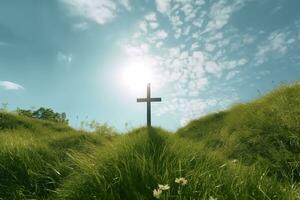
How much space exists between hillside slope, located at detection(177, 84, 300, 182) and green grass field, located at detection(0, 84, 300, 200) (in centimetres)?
2

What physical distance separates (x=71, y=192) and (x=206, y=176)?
5.58 feet

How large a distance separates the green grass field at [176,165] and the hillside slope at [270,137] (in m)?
0.02

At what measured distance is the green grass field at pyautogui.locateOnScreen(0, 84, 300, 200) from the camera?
→ 14.4ft

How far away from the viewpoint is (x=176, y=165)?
16.1ft

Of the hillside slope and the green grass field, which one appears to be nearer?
the green grass field

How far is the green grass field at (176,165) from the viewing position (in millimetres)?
4375

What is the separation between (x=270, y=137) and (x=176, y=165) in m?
4.62

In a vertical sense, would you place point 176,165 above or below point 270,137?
below

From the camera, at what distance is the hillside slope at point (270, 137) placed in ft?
24.6

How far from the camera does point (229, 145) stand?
32.3 ft

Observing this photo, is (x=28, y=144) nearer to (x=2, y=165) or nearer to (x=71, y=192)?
(x=2, y=165)

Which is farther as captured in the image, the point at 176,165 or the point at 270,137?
the point at 270,137

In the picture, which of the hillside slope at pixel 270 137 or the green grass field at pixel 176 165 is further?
the hillside slope at pixel 270 137

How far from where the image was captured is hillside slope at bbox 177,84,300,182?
7496 mm
